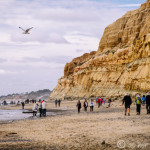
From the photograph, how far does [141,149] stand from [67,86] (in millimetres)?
87554

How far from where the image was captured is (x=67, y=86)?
9450 centimetres

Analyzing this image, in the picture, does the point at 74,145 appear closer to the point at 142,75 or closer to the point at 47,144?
the point at 47,144

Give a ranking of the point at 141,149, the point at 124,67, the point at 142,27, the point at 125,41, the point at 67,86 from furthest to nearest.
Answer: the point at 67,86 → the point at 125,41 → the point at 142,27 → the point at 124,67 → the point at 141,149

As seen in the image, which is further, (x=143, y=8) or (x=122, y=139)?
(x=143, y=8)

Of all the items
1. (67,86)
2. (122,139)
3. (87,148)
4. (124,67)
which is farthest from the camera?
(67,86)

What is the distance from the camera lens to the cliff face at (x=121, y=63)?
49.0m

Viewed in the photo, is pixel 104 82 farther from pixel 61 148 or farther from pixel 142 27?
pixel 61 148

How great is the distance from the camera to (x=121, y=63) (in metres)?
61.4

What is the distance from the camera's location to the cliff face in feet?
161

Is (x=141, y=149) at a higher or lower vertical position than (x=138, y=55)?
lower

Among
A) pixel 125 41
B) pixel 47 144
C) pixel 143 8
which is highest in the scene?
pixel 143 8

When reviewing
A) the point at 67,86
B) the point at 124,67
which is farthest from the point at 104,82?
the point at 67,86

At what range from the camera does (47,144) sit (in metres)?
8.61

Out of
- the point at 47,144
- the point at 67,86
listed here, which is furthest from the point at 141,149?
the point at 67,86
